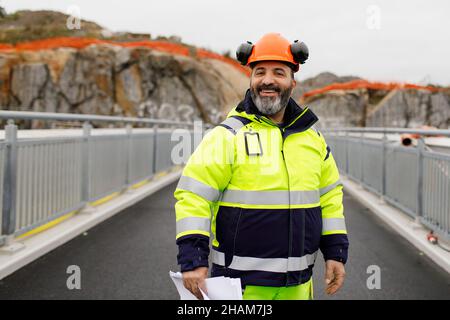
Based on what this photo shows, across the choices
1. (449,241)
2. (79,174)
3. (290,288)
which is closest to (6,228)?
(79,174)

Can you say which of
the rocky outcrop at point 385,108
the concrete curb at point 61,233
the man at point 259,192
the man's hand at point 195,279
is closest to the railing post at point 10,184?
the concrete curb at point 61,233

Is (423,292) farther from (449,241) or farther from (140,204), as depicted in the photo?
(140,204)

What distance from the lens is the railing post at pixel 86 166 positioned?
7.61 metres

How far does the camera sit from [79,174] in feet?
24.4

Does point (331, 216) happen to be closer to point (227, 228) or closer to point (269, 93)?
point (227, 228)

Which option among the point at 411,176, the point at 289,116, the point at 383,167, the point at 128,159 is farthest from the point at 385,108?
the point at 289,116

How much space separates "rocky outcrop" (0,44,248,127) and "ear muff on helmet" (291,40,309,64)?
39.2m

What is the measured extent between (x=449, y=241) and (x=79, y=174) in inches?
211

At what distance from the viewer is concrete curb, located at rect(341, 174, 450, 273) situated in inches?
225

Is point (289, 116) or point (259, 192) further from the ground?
point (289, 116)

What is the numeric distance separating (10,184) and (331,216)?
4.02 meters

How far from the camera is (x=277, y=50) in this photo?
2473mm

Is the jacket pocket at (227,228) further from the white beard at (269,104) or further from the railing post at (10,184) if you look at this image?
the railing post at (10,184)

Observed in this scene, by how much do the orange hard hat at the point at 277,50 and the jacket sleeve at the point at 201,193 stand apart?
1.47 ft
